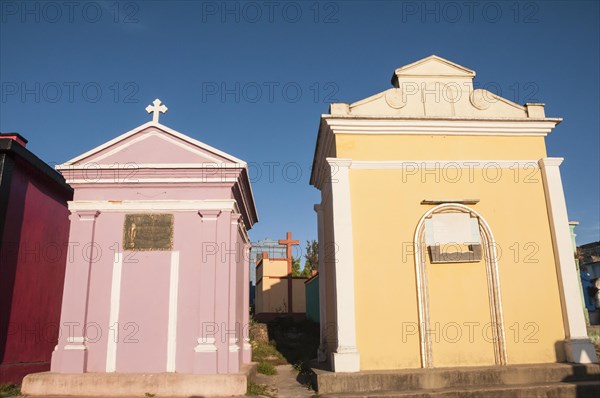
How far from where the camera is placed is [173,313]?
9070mm

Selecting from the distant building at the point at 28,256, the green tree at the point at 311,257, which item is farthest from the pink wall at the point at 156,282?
→ the green tree at the point at 311,257

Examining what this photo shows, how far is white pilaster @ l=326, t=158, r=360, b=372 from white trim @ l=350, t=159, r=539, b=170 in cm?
41

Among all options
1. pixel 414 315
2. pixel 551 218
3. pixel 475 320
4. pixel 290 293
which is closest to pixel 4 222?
pixel 414 315

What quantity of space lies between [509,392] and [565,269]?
3081mm

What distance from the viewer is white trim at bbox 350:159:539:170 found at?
979 cm

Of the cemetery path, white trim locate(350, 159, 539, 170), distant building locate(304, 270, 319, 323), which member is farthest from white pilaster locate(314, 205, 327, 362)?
distant building locate(304, 270, 319, 323)

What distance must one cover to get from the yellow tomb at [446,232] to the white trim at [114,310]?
424cm

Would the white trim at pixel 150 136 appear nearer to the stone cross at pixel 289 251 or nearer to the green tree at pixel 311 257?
the stone cross at pixel 289 251

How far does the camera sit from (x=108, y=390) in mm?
8398

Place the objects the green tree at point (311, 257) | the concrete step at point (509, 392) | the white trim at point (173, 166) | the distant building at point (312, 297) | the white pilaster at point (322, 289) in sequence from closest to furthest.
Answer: the concrete step at point (509, 392), the white trim at point (173, 166), the white pilaster at point (322, 289), the distant building at point (312, 297), the green tree at point (311, 257)

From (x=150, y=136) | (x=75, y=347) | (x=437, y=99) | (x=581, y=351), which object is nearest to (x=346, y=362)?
(x=581, y=351)

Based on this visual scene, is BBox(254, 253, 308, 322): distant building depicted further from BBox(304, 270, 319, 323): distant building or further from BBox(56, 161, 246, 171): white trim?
BBox(56, 161, 246, 171): white trim

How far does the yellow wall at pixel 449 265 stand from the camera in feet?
29.7

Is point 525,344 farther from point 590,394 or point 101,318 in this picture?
point 101,318
